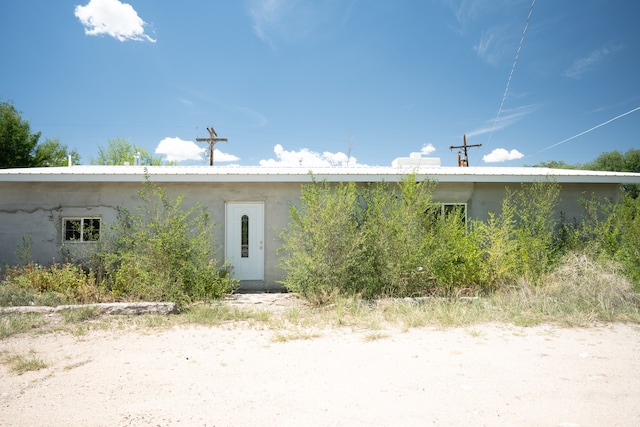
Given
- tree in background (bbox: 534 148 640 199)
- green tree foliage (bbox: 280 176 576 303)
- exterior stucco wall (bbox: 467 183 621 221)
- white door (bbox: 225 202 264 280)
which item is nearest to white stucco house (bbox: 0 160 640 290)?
white door (bbox: 225 202 264 280)

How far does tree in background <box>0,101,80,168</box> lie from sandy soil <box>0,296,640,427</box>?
22.2 meters

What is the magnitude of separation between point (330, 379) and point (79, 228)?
810 centimetres

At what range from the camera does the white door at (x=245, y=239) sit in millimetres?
9045

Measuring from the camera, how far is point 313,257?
22.7 ft

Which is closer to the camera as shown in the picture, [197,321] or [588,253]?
[197,321]

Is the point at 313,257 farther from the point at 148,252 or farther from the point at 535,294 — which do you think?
the point at 535,294

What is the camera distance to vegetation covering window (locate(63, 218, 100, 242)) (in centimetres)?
895

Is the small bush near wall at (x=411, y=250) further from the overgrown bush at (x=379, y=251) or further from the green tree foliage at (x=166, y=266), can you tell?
the green tree foliage at (x=166, y=266)

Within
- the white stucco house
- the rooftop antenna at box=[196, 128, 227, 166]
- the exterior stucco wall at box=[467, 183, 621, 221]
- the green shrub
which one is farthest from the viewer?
the rooftop antenna at box=[196, 128, 227, 166]

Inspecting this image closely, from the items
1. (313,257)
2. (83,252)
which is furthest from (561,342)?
(83,252)

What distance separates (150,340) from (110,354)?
58 centimetres

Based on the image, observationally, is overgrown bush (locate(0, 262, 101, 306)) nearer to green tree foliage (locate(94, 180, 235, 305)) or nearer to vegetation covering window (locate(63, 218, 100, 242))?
green tree foliage (locate(94, 180, 235, 305))

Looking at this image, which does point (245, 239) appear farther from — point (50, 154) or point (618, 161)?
point (618, 161)

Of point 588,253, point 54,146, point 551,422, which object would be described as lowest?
point 551,422
